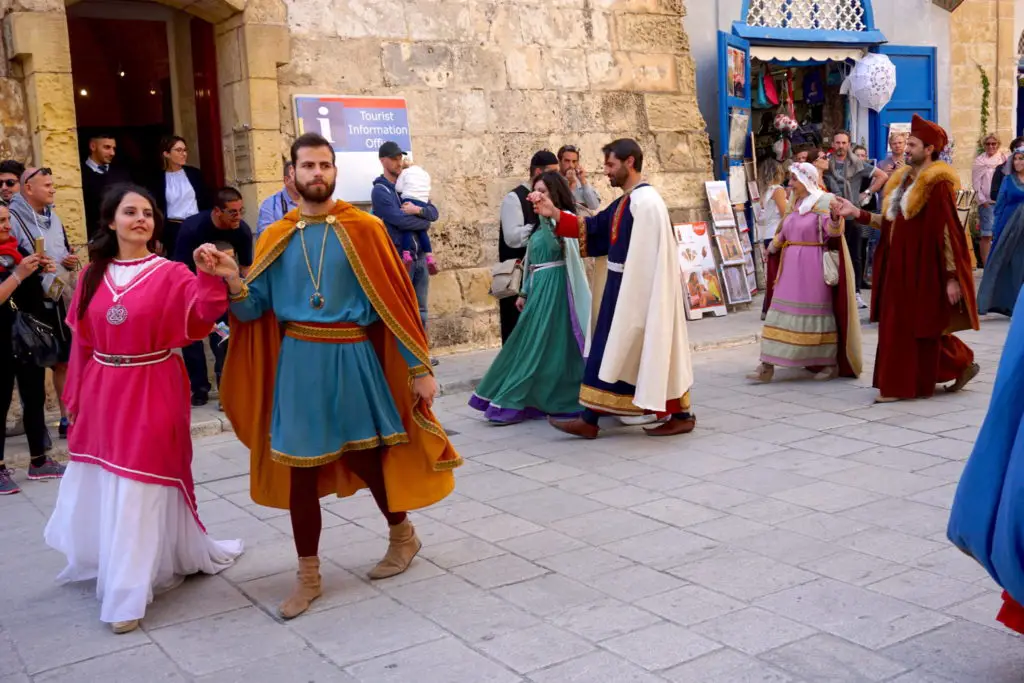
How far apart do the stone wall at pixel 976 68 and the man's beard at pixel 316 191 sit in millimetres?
12814

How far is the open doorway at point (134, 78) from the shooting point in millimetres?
10305

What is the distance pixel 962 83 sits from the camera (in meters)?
14.8

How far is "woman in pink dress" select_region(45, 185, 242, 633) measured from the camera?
3.94 meters

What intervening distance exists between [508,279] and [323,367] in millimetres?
3545

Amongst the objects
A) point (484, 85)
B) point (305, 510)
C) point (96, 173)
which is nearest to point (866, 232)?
point (484, 85)

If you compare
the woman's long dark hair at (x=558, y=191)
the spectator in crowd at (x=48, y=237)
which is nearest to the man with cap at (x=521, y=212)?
the woman's long dark hair at (x=558, y=191)

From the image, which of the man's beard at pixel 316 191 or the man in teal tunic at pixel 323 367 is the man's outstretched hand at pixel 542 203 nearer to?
the man in teal tunic at pixel 323 367

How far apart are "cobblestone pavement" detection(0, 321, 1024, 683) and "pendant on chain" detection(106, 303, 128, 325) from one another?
1078 millimetres

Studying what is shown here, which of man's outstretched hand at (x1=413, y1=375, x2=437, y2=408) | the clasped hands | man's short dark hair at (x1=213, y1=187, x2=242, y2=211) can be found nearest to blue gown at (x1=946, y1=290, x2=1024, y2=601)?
man's outstretched hand at (x1=413, y1=375, x2=437, y2=408)

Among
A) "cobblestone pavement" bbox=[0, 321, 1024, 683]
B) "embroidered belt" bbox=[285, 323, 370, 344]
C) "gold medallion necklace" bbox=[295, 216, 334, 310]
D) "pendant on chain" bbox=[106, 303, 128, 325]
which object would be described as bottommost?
"cobblestone pavement" bbox=[0, 321, 1024, 683]

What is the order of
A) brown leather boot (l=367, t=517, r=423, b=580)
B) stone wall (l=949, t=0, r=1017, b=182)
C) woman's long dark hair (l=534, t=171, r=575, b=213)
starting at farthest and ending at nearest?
1. stone wall (l=949, t=0, r=1017, b=182)
2. woman's long dark hair (l=534, t=171, r=575, b=213)
3. brown leather boot (l=367, t=517, r=423, b=580)

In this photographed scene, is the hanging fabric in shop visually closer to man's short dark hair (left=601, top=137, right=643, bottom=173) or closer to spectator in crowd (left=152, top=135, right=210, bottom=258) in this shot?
man's short dark hair (left=601, top=137, right=643, bottom=173)

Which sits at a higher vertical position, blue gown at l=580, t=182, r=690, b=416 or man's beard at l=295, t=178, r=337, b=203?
man's beard at l=295, t=178, r=337, b=203

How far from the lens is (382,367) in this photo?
4246 millimetres
